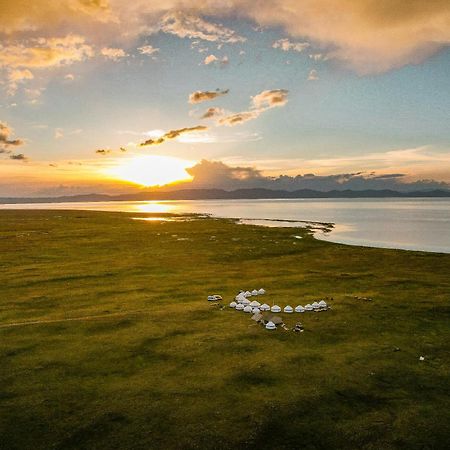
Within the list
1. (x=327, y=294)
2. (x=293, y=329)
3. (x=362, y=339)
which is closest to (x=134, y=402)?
(x=293, y=329)

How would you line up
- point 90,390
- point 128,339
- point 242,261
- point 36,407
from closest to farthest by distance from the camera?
1. point 36,407
2. point 90,390
3. point 128,339
4. point 242,261

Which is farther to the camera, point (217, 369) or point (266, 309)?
point (266, 309)

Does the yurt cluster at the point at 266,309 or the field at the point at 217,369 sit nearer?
the field at the point at 217,369

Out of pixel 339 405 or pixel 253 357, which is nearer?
pixel 339 405

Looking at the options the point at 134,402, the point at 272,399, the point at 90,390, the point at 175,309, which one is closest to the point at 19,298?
the point at 175,309

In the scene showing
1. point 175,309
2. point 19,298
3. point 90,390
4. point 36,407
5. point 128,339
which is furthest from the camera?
point 19,298

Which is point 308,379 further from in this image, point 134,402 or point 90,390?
point 90,390

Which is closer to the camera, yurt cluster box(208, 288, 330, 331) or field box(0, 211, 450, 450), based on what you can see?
field box(0, 211, 450, 450)
